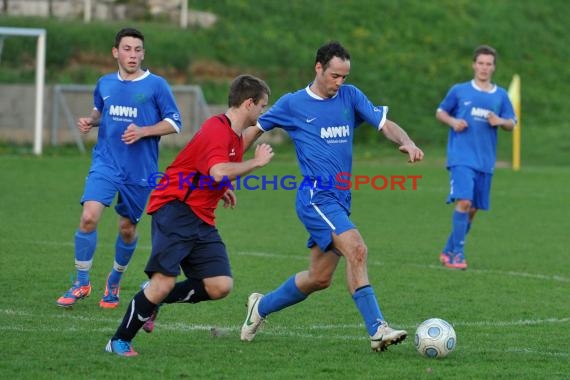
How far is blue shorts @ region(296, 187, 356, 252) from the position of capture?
7.38 meters

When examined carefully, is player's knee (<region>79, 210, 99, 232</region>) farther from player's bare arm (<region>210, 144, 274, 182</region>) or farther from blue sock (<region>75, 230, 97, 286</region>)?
player's bare arm (<region>210, 144, 274, 182</region>)

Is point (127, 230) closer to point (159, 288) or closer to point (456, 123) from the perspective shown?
point (159, 288)

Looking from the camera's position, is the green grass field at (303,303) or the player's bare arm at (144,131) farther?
the player's bare arm at (144,131)

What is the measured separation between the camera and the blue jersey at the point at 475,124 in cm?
1229

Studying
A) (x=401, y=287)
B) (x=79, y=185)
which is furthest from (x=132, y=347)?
(x=79, y=185)

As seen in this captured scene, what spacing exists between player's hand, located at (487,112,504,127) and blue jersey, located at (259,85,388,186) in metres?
4.72

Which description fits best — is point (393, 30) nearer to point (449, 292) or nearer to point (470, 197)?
point (470, 197)

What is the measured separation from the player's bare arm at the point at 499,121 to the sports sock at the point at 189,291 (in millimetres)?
5869

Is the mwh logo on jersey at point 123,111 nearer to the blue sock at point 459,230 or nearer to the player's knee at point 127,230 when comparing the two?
the player's knee at point 127,230

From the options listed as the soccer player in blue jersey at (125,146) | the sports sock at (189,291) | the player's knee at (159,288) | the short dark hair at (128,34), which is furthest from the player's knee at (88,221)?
the player's knee at (159,288)

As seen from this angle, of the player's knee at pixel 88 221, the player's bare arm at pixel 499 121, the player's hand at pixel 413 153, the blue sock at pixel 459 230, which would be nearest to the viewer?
the player's hand at pixel 413 153

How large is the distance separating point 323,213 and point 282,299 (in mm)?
728

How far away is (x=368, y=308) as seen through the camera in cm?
716

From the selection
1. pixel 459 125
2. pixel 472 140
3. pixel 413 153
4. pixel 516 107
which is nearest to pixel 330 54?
pixel 413 153
